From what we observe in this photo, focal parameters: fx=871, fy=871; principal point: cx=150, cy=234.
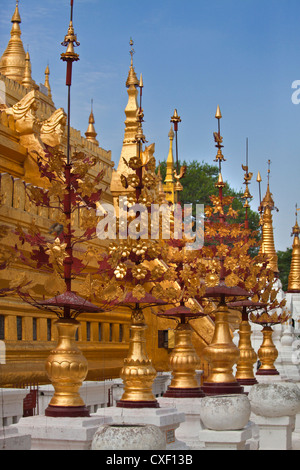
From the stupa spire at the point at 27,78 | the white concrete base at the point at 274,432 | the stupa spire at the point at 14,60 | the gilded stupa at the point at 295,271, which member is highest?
the stupa spire at the point at 14,60

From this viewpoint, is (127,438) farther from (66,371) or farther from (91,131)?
(91,131)

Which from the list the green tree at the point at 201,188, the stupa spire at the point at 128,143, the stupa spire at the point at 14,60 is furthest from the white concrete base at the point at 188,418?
the green tree at the point at 201,188

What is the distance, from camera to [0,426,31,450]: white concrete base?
8.05 meters

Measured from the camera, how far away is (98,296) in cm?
1037

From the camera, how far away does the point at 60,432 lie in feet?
30.0

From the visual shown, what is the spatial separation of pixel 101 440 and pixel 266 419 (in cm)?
617

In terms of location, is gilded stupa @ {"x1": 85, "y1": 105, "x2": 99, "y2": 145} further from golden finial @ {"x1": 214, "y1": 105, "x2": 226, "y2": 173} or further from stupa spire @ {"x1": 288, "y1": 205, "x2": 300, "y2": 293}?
golden finial @ {"x1": 214, "y1": 105, "x2": 226, "y2": 173}

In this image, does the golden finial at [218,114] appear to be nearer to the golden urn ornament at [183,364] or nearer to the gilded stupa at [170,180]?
the golden urn ornament at [183,364]

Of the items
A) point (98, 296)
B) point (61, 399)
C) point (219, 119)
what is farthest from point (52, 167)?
point (219, 119)

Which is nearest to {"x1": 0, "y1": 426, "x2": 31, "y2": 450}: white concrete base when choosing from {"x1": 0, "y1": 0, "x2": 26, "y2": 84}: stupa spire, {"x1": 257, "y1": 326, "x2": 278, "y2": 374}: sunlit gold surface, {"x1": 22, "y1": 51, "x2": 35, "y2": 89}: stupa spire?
{"x1": 257, "y1": 326, "x2": 278, "y2": 374}: sunlit gold surface

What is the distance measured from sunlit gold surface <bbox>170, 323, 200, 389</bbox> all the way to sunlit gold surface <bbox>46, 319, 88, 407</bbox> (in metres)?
3.84

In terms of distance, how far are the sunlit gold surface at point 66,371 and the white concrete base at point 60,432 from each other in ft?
0.92

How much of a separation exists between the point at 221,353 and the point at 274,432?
1469 mm

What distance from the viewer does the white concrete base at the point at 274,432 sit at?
13523mm
